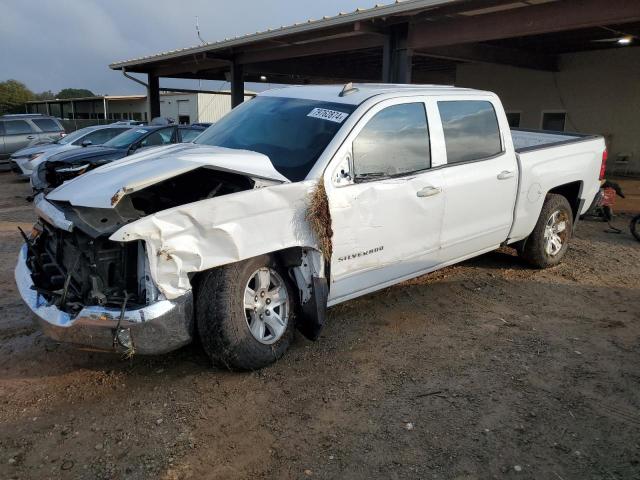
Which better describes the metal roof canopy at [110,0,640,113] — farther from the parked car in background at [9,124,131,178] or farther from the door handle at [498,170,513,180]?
the door handle at [498,170,513,180]

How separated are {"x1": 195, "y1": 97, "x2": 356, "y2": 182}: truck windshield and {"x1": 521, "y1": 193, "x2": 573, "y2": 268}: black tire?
298 centimetres

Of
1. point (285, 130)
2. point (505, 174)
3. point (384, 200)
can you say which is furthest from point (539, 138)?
point (285, 130)

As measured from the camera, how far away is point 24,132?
58.4 feet

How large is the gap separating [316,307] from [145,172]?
1454 mm

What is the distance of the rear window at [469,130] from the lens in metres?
4.65

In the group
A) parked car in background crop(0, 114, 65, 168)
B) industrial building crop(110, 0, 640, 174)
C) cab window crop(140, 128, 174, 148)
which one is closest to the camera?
industrial building crop(110, 0, 640, 174)

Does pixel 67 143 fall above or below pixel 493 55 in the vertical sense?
below

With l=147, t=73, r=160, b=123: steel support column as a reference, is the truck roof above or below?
below

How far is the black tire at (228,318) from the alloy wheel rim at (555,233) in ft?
12.7

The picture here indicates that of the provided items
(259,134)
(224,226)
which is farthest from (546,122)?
(224,226)

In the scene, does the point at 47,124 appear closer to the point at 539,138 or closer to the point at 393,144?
the point at 539,138

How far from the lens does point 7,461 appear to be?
2750 mm

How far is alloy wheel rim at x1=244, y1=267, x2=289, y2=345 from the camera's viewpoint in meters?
3.57

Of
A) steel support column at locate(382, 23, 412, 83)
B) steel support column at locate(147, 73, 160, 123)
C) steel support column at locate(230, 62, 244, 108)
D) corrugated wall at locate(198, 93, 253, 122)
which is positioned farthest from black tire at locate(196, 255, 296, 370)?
corrugated wall at locate(198, 93, 253, 122)
